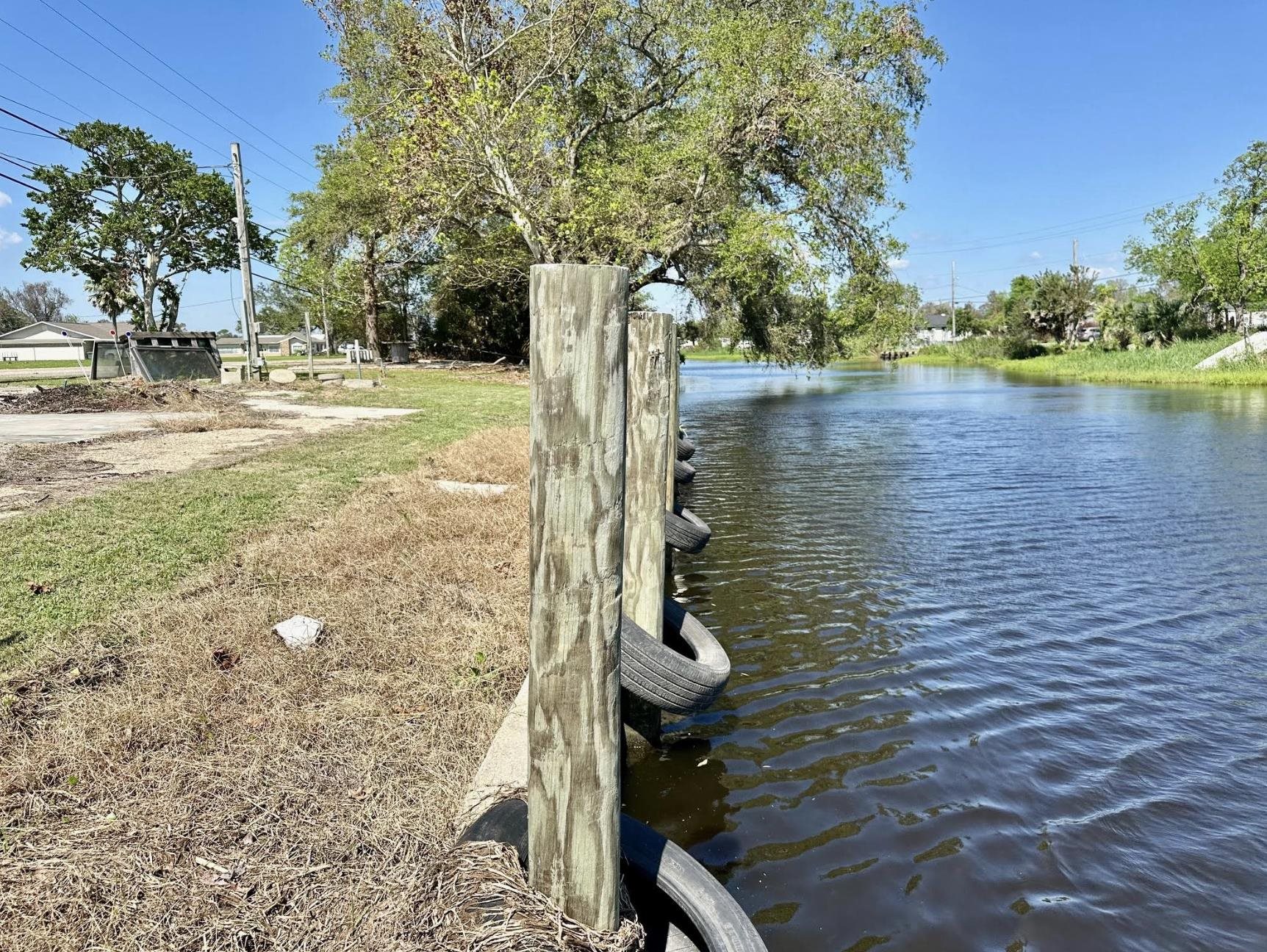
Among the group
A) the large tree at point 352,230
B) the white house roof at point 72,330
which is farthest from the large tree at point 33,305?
the large tree at point 352,230

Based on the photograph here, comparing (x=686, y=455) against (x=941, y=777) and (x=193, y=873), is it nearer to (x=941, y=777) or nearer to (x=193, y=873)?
(x=941, y=777)

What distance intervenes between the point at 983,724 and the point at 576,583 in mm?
3773

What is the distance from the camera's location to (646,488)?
457cm

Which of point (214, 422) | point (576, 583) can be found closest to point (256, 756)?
point (576, 583)

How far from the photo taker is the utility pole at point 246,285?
84.0ft

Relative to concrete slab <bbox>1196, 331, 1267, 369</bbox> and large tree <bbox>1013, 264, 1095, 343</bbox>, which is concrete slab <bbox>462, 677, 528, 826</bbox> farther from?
large tree <bbox>1013, 264, 1095, 343</bbox>

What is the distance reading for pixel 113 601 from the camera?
506 centimetres

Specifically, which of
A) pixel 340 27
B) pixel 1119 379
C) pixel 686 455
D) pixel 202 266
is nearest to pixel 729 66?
pixel 340 27

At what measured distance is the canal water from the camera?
11.6ft

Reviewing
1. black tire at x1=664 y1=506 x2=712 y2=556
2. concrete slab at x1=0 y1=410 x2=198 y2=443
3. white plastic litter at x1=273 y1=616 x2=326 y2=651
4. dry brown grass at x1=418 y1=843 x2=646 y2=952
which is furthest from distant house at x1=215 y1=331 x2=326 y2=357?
dry brown grass at x1=418 y1=843 x2=646 y2=952

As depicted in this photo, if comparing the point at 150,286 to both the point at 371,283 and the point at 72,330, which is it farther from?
the point at 72,330

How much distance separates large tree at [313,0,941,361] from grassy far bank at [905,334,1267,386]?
1976 centimetres

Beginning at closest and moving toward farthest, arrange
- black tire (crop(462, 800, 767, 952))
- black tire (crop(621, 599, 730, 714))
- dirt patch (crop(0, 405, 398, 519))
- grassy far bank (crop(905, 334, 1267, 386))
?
black tire (crop(462, 800, 767, 952)), black tire (crop(621, 599, 730, 714)), dirt patch (crop(0, 405, 398, 519)), grassy far bank (crop(905, 334, 1267, 386))

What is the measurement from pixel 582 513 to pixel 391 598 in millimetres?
3416
